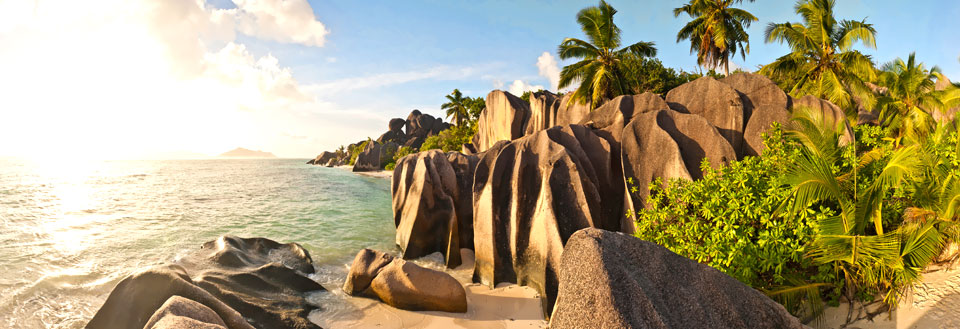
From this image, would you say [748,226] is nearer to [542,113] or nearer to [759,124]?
[759,124]

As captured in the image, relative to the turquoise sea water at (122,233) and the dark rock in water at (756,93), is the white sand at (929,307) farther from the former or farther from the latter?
the turquoise sea water at (122,233)

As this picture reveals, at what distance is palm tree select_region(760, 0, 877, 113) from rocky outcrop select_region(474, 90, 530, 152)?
1440cm

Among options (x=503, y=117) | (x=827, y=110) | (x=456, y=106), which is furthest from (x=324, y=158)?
(x=827, y=110)

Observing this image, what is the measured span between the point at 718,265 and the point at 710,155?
3.62 m

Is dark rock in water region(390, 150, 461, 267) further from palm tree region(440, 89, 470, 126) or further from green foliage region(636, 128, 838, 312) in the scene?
palm tree region(440, 89, 470, 126)

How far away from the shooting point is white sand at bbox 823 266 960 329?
4.61 m

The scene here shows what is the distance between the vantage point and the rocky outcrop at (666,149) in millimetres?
8164

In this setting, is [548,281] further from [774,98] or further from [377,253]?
[774,98]

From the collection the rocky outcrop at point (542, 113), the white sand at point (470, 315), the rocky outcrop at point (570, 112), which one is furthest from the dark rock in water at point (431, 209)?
the rocky outcrop at point (542, 113)

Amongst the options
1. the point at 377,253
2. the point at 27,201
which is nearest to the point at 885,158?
the point at 377,253

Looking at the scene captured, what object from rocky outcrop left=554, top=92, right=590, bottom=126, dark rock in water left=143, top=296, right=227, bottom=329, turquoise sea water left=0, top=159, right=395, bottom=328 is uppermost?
rocky outcrop left=554, top=92, right=590, bottom=126

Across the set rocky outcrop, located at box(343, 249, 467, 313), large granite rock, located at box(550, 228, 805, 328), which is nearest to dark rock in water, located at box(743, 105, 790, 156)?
large granite rock, located at box(550, 228, 805, 328)

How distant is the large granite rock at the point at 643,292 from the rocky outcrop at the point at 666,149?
457 cm

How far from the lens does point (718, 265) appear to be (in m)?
5.48
